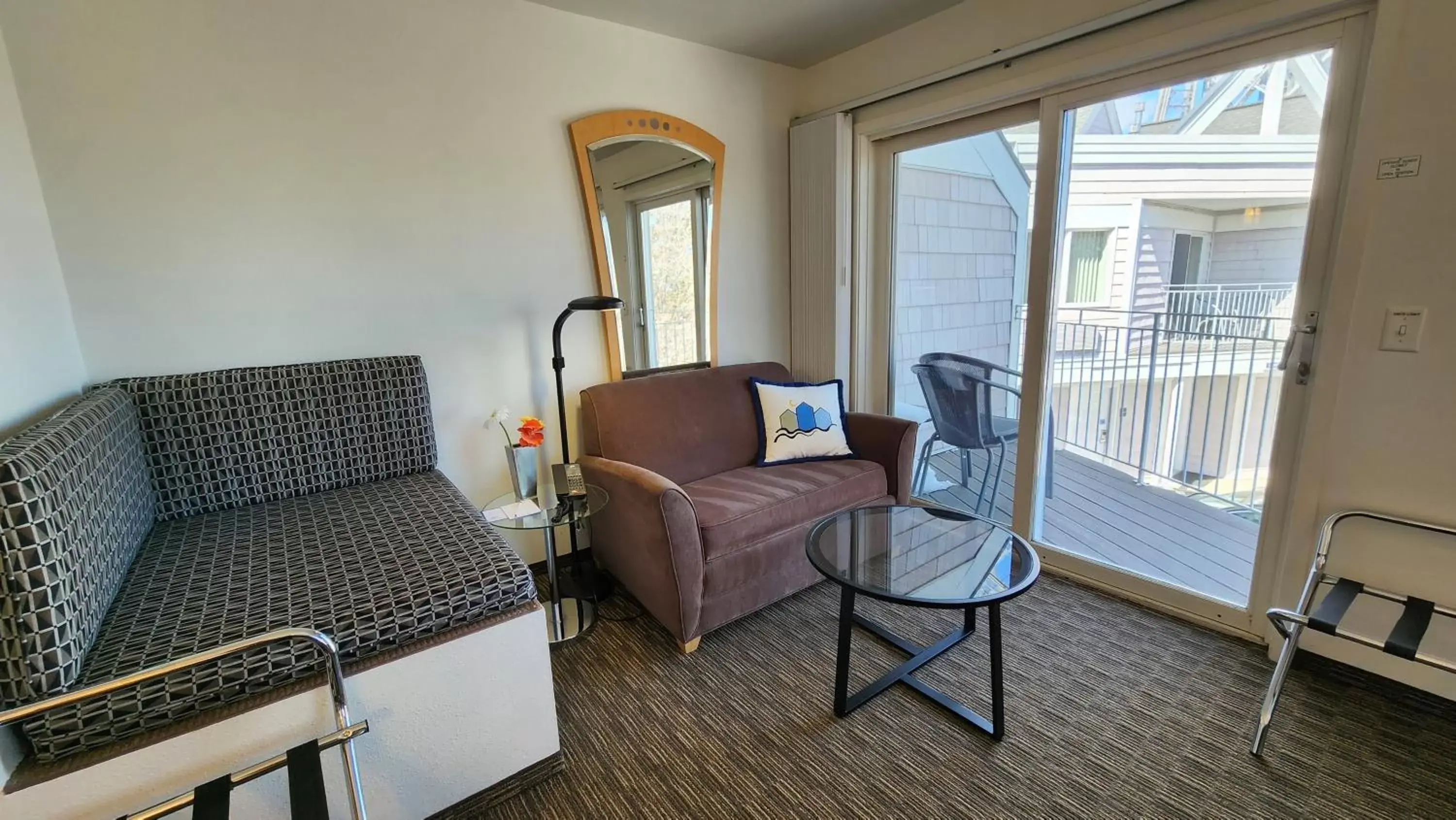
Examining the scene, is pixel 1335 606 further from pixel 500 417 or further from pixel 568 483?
pixel 500 417

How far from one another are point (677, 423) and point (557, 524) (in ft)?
2.56

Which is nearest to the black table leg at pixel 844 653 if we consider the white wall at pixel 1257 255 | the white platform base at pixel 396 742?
the white platform base at pixel 396 742

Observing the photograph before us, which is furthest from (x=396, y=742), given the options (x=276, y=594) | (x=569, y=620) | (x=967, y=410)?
(x=967, y=410)

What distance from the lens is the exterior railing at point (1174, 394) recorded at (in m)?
2.03

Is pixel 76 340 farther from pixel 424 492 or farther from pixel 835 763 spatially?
pixel 835 763

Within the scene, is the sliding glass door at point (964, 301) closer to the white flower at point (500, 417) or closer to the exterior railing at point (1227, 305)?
the exterior railing at point (1227, 305)

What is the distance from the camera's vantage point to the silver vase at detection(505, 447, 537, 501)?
85.4 inches

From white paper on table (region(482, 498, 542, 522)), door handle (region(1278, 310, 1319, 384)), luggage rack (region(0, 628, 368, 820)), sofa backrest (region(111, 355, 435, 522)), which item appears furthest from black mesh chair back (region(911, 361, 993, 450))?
luggage rack (region(0, 628, 368, 820))

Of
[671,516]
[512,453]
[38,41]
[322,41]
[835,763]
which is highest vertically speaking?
[322,41]

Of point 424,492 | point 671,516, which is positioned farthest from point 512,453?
point 671,516

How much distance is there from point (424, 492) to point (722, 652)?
1158 mm

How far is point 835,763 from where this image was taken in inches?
62.4

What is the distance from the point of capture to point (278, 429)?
196cm

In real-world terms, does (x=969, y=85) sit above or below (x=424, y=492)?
above
